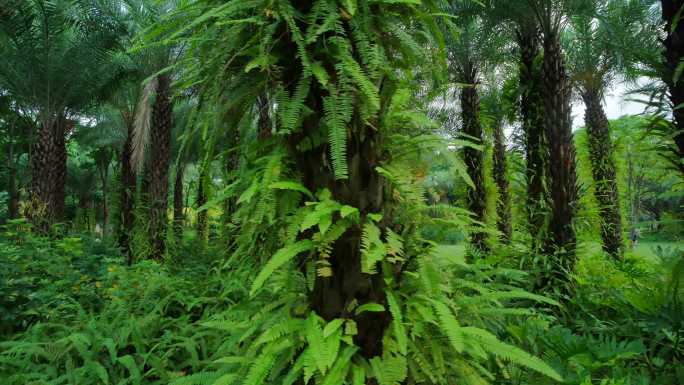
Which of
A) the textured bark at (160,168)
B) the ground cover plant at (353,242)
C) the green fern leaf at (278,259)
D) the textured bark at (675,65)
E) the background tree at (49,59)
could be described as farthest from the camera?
the background tree at (49,59)

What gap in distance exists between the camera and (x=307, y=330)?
167cm

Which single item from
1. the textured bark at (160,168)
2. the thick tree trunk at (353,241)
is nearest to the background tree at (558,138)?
the thick tree trunk at (353,241)

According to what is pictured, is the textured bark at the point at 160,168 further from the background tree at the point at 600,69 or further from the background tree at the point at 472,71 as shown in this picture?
the background tree at the point at 600,69

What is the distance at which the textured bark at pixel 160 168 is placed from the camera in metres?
9.62

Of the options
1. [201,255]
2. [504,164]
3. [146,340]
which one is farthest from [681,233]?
[504,164]

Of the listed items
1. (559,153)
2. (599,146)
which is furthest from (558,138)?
(599,146)

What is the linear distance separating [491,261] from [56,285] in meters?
5.16

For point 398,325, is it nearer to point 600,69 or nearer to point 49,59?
point 49,59

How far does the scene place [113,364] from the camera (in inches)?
145

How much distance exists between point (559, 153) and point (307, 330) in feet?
19.5

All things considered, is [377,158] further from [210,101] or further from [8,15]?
[8,15]

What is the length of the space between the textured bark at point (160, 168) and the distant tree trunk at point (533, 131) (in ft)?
23.3

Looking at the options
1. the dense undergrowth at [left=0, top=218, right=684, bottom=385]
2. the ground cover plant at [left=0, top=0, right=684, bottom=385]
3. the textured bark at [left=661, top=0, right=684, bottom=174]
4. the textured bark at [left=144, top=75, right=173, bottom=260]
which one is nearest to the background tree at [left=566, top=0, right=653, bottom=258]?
the ground cover plant at [left=0, top=0, right=684, bottom=385]

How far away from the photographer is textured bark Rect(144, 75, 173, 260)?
962cm
